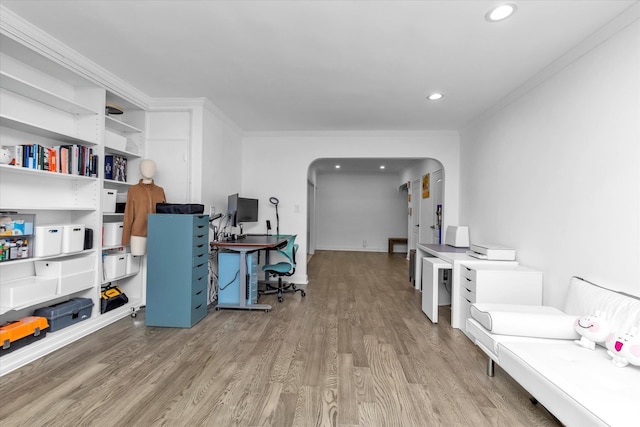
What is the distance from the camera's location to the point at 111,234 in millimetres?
3219

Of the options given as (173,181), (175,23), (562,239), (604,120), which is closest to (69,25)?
(175,23)

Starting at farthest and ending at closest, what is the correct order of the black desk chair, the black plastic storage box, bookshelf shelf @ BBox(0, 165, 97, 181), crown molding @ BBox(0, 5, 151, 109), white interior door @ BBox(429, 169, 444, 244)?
white interior door @ BBox(429, 169, 444, 244)
the black desk chair
the black plastic storage box
bookshelf shelf @ BBox(0, 165, 97, 181)
crown molding @ BBox(0, 5, 151, 109)

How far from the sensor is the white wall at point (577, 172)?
193 cm

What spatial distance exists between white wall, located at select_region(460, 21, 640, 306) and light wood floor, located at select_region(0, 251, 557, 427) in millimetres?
1050

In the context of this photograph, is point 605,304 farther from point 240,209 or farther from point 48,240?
point 48,240

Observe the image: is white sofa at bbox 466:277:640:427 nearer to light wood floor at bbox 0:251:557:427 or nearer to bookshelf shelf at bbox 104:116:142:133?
light wood floor at bbox 0:251:557:427

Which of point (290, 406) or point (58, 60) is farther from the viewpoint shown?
point (58, 60)

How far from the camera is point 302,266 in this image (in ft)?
16.4

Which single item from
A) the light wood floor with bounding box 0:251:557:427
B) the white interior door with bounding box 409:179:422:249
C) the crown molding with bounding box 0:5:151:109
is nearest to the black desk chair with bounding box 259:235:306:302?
the light wood floor with bounding box 0:251:557:427

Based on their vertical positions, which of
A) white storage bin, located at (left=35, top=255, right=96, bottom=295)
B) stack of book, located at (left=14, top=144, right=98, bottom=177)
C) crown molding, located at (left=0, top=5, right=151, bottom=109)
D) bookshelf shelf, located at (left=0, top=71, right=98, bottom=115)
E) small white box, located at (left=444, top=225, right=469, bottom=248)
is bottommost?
white storage bin, located at (left=35, top=255, right=96, bottom=295)

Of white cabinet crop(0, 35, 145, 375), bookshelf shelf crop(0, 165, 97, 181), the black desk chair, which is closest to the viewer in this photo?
bookshelf shelf crop(0, 165, 97, 181)

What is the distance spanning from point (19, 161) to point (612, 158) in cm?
432

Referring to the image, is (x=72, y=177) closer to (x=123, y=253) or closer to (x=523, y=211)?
(x=123, y=253)

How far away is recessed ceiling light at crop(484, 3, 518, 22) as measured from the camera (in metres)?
1.90
